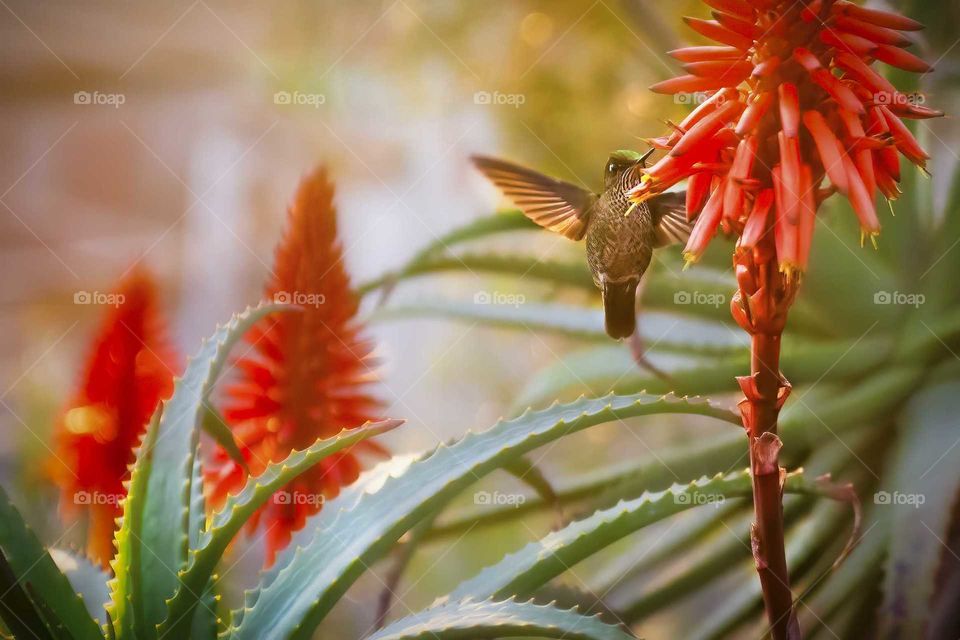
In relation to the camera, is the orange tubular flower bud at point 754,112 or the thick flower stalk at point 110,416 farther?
the thick flower stalk at point 110,416

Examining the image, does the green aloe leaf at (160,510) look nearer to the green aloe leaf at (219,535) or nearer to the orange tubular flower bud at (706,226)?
the green aloe leaf at (219,535)

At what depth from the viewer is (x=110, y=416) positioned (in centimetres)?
100

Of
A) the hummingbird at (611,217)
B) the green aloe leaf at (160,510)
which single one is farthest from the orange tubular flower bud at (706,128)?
the green aloe leaf at (160,510)

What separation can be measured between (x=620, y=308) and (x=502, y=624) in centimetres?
43

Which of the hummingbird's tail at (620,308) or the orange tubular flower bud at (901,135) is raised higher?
the orange tubular flower bud at (901,135)

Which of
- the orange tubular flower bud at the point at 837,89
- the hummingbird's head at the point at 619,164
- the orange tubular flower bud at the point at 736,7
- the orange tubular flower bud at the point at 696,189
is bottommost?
the orange tubular flower bud at the point at 696,189

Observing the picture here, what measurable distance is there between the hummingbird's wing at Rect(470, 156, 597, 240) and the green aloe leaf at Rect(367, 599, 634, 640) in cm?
45

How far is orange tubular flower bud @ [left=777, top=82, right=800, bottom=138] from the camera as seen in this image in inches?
24.5

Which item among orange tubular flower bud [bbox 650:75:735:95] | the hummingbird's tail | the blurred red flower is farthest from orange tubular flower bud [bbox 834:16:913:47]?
the hummingbird's tail

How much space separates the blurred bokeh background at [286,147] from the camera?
1.07 meters

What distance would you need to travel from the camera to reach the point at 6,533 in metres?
0.70

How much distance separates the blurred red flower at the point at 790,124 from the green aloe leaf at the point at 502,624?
0.34m

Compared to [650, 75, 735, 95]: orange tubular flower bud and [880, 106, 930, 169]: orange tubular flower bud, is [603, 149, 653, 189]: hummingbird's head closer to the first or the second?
[650, 75, 735, 95]: orange tubular flower bud

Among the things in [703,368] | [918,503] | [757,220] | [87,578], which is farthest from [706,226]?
[87,578]
